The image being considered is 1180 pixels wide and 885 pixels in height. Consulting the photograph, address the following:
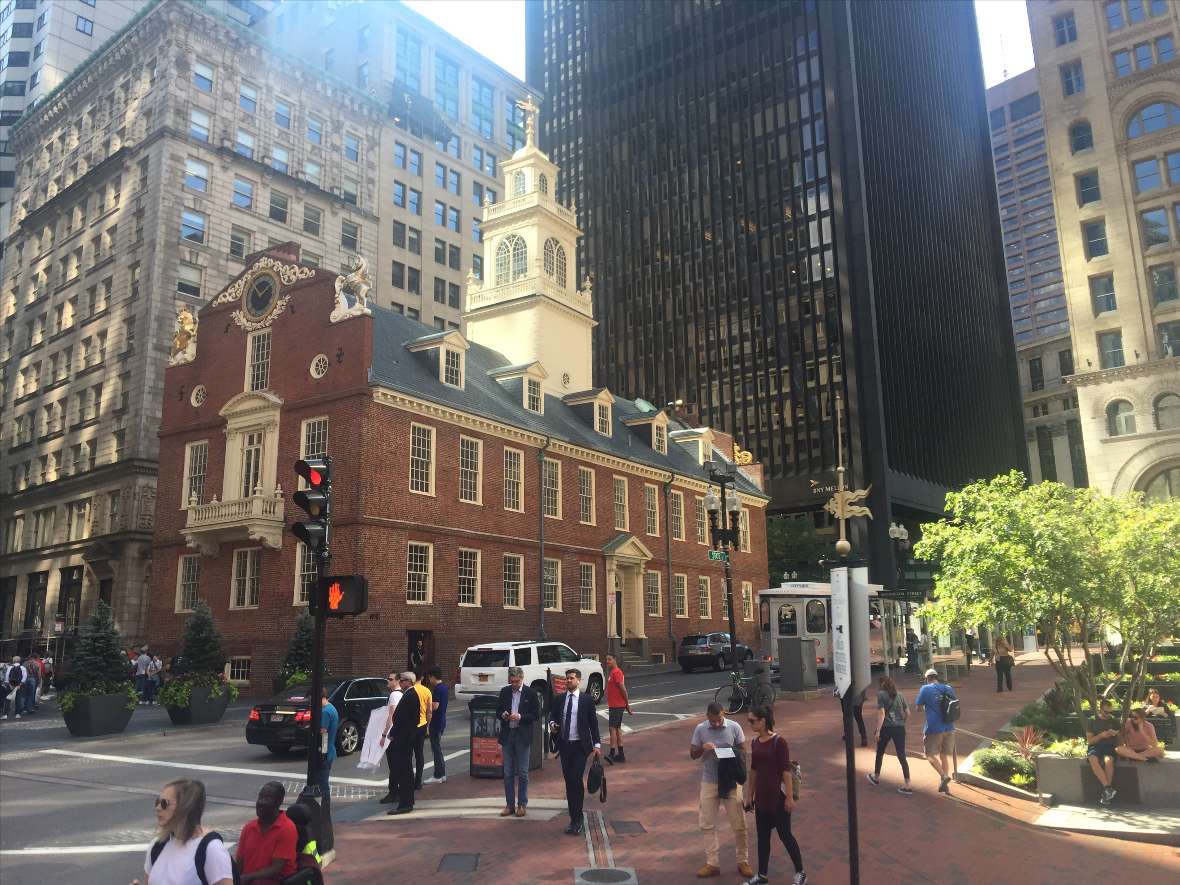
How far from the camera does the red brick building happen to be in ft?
101

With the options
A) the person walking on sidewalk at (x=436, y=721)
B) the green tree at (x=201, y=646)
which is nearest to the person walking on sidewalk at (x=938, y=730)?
the person walking on sidewalk at (x=436, y=721)

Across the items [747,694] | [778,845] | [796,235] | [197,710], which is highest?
[796,235]

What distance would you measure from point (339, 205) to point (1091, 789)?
56.8 metres

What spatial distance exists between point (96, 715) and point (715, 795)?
1794 cm

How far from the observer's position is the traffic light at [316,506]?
11250mm

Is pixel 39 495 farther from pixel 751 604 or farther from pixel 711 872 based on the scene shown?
pixel 711 872

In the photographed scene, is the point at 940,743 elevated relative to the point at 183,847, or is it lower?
lower

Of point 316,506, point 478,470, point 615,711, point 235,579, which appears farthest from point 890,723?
point 235,579

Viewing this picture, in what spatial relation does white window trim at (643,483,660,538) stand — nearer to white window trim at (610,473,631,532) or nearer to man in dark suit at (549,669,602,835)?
white window trim at (610,473,631,532)

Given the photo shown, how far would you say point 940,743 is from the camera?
13406 millimetres

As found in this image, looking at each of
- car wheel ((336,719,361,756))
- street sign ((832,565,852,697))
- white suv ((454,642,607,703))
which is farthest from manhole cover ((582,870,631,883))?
white suv ((454,642,607,703))

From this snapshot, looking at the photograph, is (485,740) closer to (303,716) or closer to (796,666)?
(303,716)

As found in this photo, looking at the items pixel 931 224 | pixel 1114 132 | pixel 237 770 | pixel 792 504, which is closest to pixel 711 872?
pixel 237 770

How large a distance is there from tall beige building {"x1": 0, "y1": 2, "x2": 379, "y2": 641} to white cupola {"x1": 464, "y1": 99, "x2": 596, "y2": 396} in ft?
53.4
